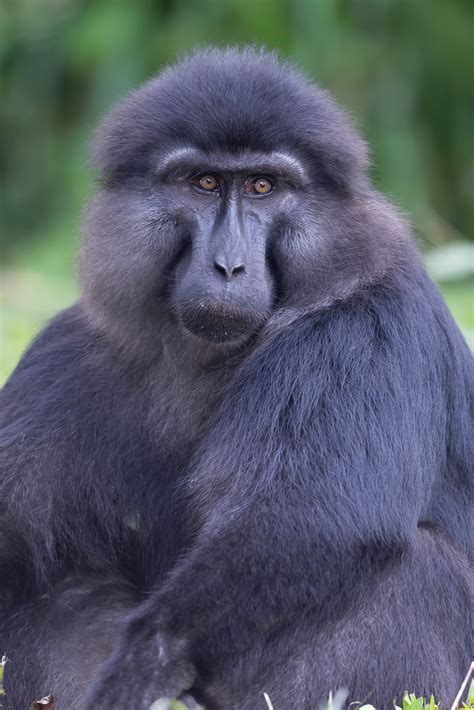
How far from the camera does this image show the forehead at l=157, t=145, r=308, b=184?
15.4 ft

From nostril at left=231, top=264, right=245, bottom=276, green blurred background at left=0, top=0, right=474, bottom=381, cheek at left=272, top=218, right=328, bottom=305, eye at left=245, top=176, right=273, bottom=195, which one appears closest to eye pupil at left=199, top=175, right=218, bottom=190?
eye at left=245, top=176, right=273, bottom=195

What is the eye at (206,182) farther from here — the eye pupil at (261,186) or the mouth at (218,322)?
the mouth at (218,322)

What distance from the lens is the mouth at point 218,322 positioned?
4480 mm

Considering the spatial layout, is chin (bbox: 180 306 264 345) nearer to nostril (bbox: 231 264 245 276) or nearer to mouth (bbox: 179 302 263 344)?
mouth (bbox: 179 302 263 344)

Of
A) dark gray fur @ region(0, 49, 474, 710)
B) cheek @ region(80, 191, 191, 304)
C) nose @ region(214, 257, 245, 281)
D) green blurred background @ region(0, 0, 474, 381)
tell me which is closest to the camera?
dark gray fur @ region(0, 49, 474, 710)

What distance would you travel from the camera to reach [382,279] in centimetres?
477

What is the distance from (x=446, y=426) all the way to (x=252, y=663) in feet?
3.95

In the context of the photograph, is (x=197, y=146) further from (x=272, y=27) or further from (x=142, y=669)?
(x=272, y=27)

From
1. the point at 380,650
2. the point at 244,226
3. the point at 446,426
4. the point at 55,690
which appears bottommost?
the point at 55,690

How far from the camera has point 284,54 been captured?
505 inches

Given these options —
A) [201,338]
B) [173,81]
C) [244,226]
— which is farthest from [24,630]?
[173,81]

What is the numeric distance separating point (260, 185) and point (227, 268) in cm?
44

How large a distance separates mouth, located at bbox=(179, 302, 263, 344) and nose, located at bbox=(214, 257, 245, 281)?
108 millimetres

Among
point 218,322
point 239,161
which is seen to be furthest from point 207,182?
point 218,322
